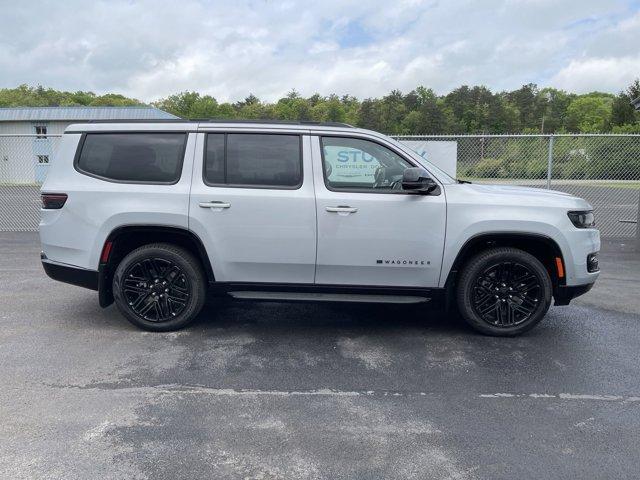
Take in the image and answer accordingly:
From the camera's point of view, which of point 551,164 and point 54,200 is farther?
point 551,164

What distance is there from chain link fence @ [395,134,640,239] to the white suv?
6.02m

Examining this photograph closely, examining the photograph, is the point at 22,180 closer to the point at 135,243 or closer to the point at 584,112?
the point at 135,243

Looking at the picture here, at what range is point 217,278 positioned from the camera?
16.0 feet

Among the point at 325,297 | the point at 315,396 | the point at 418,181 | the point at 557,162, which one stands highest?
the point at 557,162

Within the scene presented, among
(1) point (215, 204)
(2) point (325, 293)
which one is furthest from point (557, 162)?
(1) point (215, 204)

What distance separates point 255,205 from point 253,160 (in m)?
0.45

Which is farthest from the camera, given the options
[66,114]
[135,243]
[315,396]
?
[66,114]

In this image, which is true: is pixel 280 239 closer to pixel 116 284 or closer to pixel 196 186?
pixel 196 186

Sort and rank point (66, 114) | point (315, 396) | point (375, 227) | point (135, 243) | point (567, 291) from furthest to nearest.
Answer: point (66, 114), point (135, 243), point (567, 291), point (375, 227), point (315, 396)

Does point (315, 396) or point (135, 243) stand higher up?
point (135, 243)

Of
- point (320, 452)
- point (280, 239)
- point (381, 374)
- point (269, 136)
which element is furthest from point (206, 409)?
point (269, 136)

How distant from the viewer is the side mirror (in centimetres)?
451

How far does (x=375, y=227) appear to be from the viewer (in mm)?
4691

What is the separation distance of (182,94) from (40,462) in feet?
313
